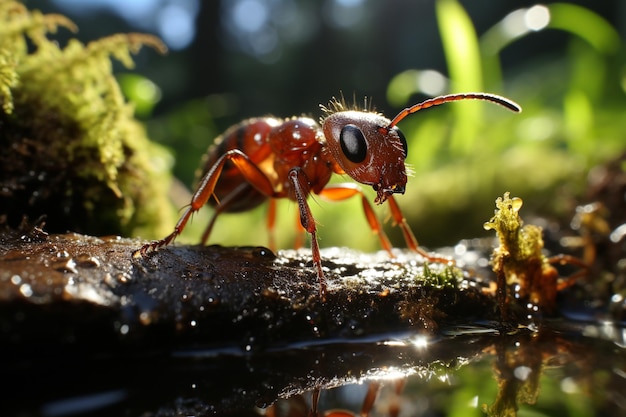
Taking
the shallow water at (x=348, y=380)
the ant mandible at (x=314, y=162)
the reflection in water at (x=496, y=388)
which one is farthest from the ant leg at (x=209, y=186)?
the reflection in water at (x=496, y=388)

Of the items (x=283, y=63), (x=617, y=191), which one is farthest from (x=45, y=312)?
(x=283, y=63)

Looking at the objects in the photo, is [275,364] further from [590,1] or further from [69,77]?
[590,1]

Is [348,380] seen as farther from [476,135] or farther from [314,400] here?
[476,135]

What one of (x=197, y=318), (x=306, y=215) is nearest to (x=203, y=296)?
(x=197, y=318)

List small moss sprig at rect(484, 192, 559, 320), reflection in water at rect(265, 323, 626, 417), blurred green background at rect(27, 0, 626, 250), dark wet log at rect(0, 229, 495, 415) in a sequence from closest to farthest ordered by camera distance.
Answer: reflection in water at rect(265, 323, 626, 417) → dark wet log at rect(0, 229, 495, 415) → small moss sprig at rect(484, 192, 559, 320) → blurred green background at rect(27, 0, 626, 250)

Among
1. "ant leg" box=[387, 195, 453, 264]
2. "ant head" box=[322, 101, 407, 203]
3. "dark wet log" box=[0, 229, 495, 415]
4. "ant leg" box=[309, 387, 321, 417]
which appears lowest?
"ant leg" box=[309, 387, 321, 417]

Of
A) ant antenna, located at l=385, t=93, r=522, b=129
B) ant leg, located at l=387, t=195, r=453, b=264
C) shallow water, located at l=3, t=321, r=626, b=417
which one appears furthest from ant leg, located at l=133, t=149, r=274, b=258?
ant antenna, located at l=385, t=93, r=522, b=129

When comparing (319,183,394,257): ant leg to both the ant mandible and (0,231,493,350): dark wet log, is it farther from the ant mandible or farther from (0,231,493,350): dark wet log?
(0,231,493,350): dark wet log
